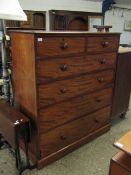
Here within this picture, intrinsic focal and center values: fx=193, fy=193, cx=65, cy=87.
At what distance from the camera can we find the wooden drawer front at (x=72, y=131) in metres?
1.72

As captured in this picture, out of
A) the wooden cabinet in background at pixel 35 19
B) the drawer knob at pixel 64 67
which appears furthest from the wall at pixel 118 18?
the drawer knob at pixel 64 67

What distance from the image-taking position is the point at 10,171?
5.51 feet

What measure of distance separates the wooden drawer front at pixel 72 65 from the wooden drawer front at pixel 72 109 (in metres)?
0.27

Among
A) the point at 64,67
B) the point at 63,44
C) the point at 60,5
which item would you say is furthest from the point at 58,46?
the point at 60,5

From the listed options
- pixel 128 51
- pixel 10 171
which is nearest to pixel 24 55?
pixel 10 171

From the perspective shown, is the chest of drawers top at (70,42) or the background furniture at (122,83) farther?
the background furniture at (122,83)

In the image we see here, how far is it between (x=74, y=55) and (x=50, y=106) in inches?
18.9

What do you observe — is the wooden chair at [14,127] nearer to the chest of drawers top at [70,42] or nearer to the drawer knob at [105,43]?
the chest of drawers top at [70,42]

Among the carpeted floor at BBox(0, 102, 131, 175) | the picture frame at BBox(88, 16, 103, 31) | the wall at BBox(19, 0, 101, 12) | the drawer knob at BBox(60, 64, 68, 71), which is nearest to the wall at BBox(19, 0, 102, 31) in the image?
the wall at BBox(19, 0, 101, 12)

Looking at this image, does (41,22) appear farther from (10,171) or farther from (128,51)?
(10,171)

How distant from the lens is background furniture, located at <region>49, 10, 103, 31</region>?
156 inches

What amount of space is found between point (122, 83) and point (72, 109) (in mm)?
841

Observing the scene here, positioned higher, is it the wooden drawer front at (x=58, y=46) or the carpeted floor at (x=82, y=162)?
the wooden drawer front at (x=58, y=46)

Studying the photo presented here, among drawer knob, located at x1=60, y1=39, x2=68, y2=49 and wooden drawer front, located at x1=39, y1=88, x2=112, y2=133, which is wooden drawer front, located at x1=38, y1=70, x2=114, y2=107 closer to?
wooden drawer front, located at x1=39, y1=88, x2=112, y2=133
